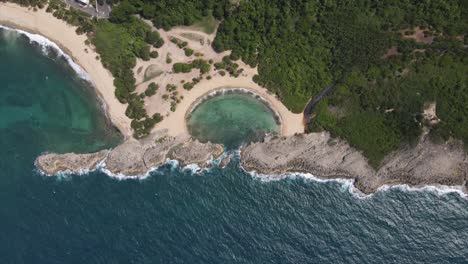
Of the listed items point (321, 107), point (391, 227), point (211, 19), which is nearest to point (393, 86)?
point (321, 107)

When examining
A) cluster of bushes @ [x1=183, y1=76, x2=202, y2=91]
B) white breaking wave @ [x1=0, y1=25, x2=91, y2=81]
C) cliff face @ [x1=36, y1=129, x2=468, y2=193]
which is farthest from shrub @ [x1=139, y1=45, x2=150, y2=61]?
cliff face @ [x1=36, y1=129, x2=468, y2=193]

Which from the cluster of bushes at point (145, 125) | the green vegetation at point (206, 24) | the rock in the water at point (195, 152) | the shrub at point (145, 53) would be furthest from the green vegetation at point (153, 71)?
the rock in the water at point (195, 152)

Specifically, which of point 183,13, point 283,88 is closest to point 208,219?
point 283,88

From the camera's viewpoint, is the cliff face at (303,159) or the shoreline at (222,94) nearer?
the cliff face at (303,159)

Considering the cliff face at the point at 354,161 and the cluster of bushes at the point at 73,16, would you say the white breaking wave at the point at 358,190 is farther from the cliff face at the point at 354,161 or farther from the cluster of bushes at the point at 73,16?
the cluster of bushes at the point at 73,16

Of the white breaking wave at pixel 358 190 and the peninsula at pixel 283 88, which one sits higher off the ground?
the peninsula at pixel 283 88

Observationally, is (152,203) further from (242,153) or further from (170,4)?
(170,4)
